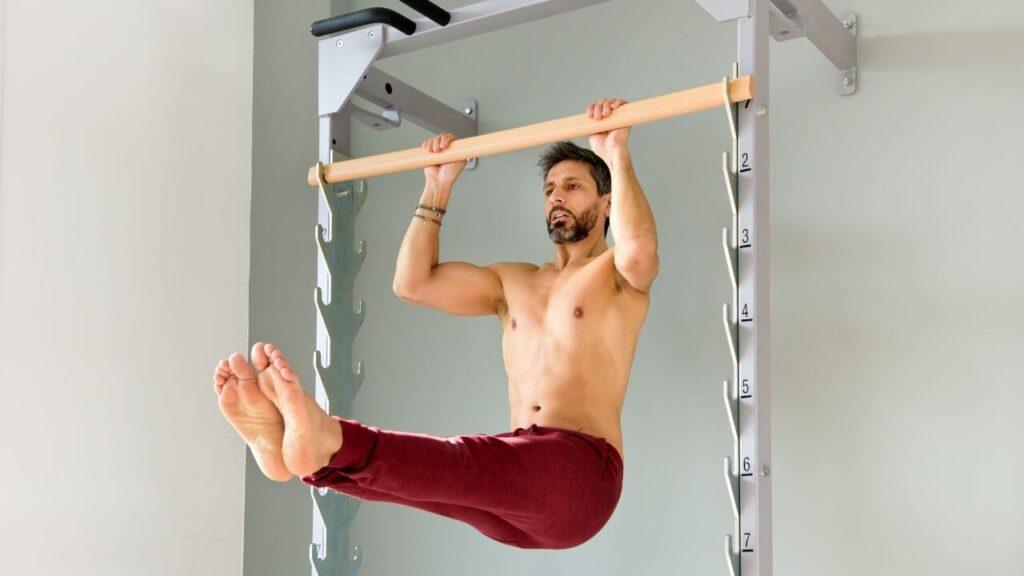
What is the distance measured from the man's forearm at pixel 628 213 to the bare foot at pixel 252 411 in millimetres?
897

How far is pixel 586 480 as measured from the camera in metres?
2.61

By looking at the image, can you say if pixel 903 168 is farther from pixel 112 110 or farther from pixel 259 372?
pixel 112 110

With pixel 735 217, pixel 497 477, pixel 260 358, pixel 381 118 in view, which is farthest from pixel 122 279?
pixel 735 217

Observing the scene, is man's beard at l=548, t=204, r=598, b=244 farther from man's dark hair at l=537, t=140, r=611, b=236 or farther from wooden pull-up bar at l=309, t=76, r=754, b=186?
wooden pull-up bar at l=309, t=76, r=754, b=186

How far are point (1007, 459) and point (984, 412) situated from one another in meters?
0.12

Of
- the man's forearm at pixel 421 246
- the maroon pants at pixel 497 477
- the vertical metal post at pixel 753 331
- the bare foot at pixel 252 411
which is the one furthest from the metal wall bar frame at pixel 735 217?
the bare foot at pixel 252 411

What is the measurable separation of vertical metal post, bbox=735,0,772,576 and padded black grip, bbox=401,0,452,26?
2.92 feet

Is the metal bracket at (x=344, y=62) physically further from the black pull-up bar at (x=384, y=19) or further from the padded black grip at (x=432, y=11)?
the padded black grip at (x=432, y=11)

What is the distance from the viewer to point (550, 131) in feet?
9.11

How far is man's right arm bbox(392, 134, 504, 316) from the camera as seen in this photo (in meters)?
3.12

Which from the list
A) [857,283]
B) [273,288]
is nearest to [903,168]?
[857,283]

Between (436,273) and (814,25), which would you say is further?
(436,273)

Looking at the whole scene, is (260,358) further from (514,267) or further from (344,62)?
(344,62)

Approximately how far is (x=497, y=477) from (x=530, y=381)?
0.52 m
